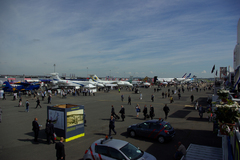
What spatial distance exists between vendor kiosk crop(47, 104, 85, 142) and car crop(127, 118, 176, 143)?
3.55m

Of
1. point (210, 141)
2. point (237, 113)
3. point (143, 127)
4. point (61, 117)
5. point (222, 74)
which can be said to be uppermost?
point (222, 74)

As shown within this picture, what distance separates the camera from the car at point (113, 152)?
5863 mm

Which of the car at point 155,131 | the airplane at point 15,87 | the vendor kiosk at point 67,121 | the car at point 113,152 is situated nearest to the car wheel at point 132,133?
the car at point 155,131

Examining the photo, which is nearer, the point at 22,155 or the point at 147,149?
the point at 22,155

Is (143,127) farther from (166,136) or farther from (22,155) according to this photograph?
(22,155)

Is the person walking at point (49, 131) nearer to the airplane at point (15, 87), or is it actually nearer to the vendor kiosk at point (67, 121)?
the vendor kiosk at point (67, 121)

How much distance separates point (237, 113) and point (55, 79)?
62028 mm

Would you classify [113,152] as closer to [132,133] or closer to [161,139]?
[161,139]

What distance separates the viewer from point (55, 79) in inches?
2352

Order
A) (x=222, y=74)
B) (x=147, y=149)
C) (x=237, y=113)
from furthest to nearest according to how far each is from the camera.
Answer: (x=222, y=74) → (x=147, y=149) → (x=237, y=113)

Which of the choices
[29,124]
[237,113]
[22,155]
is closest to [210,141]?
[237,113]

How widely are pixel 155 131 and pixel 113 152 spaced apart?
455cm

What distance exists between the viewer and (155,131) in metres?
9.71

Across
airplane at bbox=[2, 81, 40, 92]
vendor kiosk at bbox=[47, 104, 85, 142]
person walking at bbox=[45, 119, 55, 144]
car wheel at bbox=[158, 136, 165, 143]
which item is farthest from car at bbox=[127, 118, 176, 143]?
airplane at bbox=[2, 81, 40, 92]
